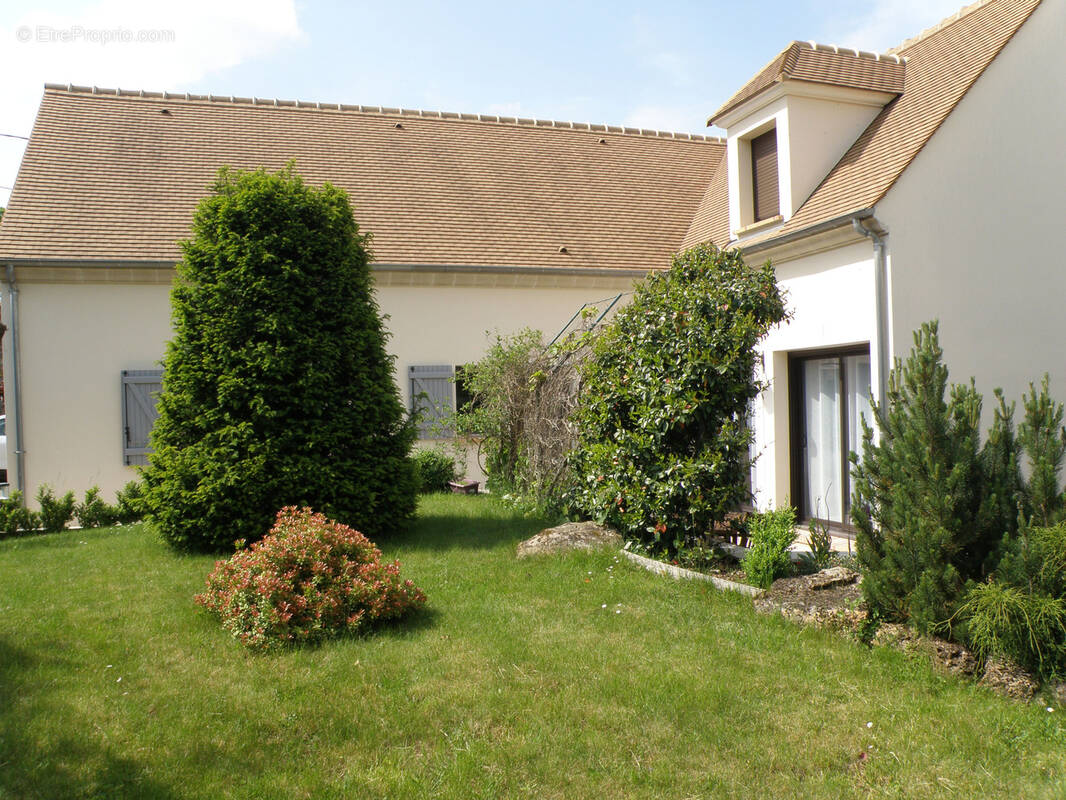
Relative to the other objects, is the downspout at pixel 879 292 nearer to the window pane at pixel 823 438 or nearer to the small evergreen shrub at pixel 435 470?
the window pane at pixel 823 438

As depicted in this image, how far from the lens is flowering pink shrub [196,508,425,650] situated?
5.54 meters

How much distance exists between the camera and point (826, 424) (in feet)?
32.8

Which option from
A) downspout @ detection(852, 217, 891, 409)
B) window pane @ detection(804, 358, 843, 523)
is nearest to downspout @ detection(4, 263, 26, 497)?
window pane @ detection(804, 358, 843, 523)

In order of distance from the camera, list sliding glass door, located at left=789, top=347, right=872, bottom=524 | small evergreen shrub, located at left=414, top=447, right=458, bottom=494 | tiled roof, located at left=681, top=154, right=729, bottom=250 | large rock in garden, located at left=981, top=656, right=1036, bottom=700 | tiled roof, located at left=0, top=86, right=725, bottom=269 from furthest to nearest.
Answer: tiled roof, located at left=0, top=86, right=725, bottom=269
small evergreen shrub, located at left=414, top=447, right=458, bottom=494
tiled roof, located at left=681, top=154, right=729, bottom=250
sliding glass door, located at left=789, top=347, right=872, bottom=524
large rock in garden, located at left=981, top=656, right=1036, bottom=700

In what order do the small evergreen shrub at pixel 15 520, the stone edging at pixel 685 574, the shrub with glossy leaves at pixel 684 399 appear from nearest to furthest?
1. the stone edging at pixel 685 574
2. the shrub with glossy leaves at pixel 684 399
3. the small evergreen shrub at pixel 15 520

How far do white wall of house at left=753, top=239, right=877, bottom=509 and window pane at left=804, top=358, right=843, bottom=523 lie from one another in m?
0.27

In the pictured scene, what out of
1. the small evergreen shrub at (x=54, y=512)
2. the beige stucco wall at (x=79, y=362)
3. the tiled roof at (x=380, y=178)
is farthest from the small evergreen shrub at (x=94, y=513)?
the tiled roof at (x=380, y=178)

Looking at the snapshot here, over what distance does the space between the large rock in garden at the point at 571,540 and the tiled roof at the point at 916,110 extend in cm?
423

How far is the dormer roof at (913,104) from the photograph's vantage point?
8.86 m

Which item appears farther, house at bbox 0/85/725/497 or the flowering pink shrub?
house at bbox 0/85/725/497

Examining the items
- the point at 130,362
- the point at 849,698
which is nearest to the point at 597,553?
the point at 849,698

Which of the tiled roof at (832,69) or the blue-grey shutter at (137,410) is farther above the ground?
the tiled roof at (832,69)

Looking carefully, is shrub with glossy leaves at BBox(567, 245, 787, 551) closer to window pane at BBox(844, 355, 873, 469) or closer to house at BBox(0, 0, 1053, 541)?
house at BBox(0, 0, 1053, 541)

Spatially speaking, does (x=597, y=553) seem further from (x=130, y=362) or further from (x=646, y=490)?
(x=130, y=362)
